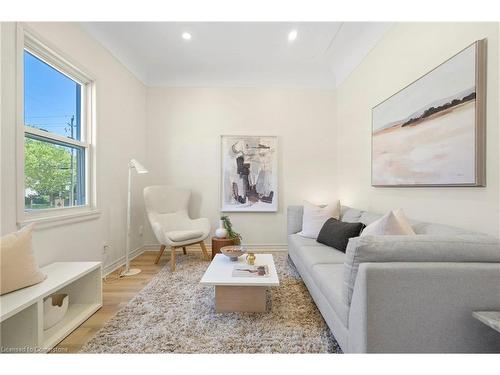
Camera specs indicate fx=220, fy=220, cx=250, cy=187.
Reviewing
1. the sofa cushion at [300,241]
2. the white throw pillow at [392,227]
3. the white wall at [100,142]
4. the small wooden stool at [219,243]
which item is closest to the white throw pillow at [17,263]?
the white wall at [100,142]

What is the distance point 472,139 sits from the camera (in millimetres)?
1363

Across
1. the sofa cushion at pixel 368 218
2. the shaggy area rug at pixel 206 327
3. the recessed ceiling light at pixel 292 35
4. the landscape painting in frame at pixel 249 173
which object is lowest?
the shaggy area rug at pixel 206 327

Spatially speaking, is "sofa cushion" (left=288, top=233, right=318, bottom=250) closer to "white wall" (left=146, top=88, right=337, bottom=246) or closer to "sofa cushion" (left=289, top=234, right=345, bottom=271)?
"sofa cushion" (left=289, top=234, right=345, bottom=271)

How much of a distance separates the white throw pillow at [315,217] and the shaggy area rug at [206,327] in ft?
2.34

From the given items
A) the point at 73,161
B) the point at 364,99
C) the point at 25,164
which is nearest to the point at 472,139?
the point at 364,99

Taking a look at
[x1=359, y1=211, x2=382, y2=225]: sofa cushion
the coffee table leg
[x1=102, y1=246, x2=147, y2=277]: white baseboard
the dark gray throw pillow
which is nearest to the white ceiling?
[x1=359, y1=211, x2=382, y2=225]: sofa cushion

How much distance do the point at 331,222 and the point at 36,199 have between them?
2.74 metres

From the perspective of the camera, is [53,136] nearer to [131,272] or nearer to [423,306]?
[131,272]

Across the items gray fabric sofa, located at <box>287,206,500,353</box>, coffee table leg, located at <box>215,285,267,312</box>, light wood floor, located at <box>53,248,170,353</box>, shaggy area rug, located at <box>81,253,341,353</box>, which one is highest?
gray fabric sofa, located at <box>287,206,500,353</box>

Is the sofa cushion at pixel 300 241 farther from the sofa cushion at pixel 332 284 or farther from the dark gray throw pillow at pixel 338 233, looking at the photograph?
the sofa cushion at pixel 332 284

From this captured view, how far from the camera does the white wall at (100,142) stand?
4.94 feet

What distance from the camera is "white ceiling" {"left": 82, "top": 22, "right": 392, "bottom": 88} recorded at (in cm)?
251

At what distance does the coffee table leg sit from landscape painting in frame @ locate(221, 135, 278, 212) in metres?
1.88
